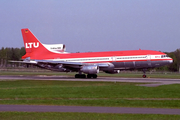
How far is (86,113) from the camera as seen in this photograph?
13.3 meters

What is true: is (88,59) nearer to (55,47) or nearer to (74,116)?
(55,47)

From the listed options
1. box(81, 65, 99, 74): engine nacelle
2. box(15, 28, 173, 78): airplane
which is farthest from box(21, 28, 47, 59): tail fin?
box(81, 65, 99, 74): engine nacelle

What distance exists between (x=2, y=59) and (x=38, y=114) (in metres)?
146

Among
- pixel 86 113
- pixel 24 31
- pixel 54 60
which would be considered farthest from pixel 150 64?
pixel 86 113

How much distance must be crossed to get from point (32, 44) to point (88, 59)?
12.2m

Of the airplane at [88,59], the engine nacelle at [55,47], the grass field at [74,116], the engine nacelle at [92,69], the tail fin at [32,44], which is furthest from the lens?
the engine nacelle at [55,47]

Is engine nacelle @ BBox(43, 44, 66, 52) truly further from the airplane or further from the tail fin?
the tail fin

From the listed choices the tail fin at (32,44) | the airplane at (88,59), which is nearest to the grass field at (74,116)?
the airplane at (88,59)

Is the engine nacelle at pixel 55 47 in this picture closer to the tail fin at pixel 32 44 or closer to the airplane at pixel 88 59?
the airplane at pixel 88 59

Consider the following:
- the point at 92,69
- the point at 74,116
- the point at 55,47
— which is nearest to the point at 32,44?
the point at 55,47

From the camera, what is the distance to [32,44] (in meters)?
52.7

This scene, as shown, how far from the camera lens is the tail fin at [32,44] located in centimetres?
5225

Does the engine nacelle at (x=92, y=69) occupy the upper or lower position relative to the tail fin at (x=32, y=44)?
lower

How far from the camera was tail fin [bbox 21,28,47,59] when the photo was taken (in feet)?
171
